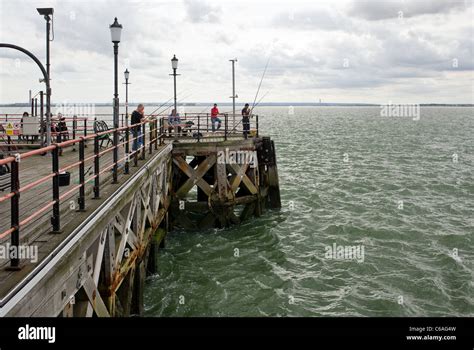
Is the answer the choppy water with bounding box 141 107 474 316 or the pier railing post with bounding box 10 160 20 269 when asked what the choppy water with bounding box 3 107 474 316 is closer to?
the choppy water with bounding box 141 107 474 316

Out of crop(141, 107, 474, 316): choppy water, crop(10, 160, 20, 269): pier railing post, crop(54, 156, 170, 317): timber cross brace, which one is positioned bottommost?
crop(141, 107, 474, 316): choppy water

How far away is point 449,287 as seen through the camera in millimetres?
12156

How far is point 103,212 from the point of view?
7305 mm

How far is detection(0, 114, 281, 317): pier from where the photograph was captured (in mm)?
5074

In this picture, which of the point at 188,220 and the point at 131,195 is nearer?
the point at 131,195

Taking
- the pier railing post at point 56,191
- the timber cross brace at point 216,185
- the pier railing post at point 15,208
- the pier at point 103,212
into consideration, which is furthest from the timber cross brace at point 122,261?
the timber cross brace at point 216,185

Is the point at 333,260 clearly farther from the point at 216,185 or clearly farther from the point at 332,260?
the point at 216,185

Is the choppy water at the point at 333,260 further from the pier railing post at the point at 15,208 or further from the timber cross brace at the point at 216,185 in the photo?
the pier railing post at the point at 15,208

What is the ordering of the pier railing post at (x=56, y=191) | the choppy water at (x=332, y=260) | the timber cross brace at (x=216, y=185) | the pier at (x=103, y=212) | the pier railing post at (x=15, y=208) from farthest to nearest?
the timber cross brace at (x=216, y=185) → the choppy water at (x=332, y=260) → the pier railing post at (x=56, y=191) → the pier at (x=103, y=212) → the pier railing post at (x=15, y=208)

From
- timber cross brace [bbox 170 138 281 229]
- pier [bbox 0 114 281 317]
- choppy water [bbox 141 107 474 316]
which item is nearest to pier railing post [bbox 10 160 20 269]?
pier [bbox 0 114 281 317]

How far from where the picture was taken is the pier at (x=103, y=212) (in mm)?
5074

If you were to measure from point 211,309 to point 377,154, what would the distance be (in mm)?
33207
